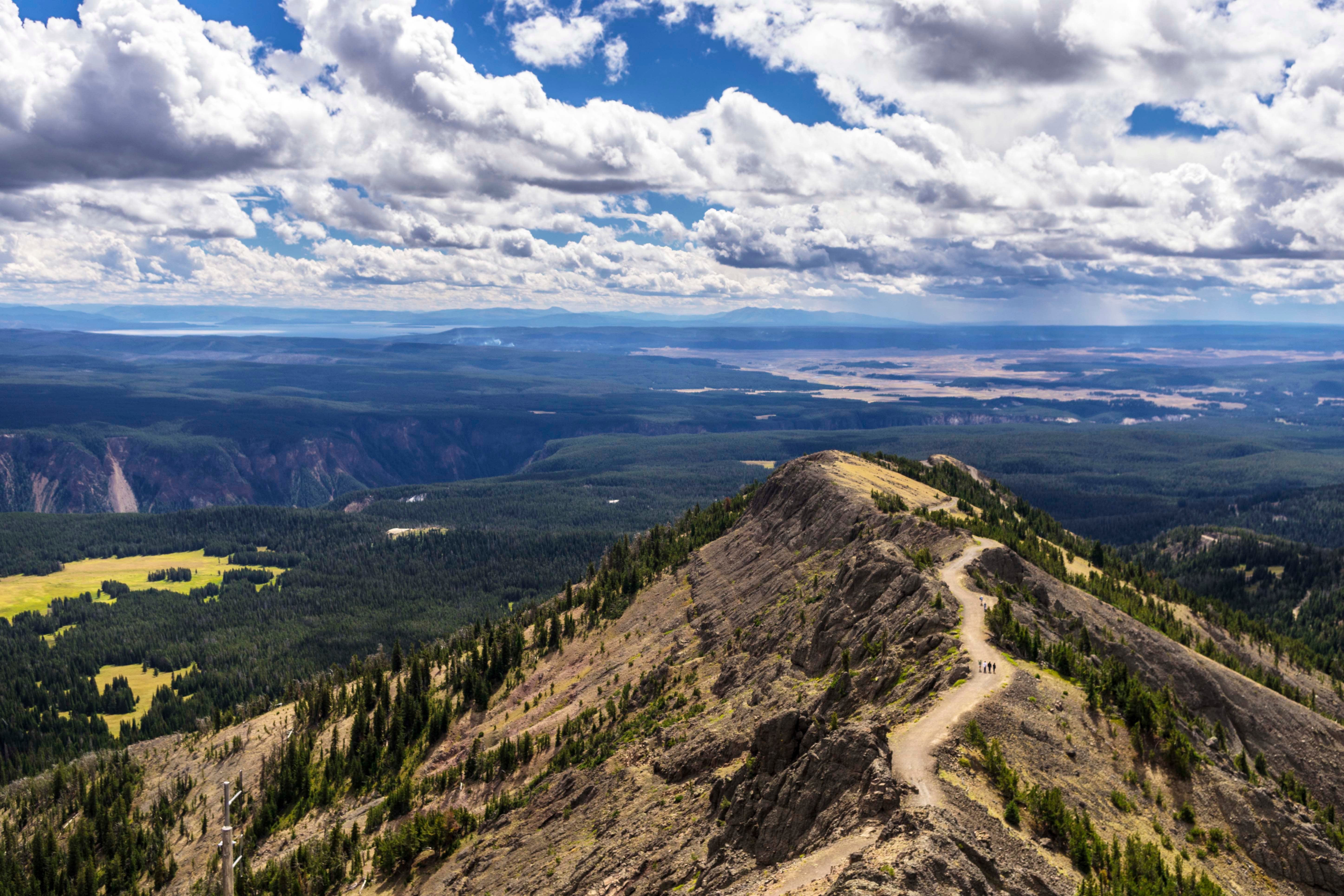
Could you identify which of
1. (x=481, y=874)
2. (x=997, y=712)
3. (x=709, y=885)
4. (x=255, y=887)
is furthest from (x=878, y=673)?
(x=255, y=887)

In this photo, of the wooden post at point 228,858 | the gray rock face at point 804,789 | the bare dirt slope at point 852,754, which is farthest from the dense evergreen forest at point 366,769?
the wooden post at point 228,858

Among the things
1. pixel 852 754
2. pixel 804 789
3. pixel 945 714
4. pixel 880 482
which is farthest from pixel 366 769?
pixel 880 482

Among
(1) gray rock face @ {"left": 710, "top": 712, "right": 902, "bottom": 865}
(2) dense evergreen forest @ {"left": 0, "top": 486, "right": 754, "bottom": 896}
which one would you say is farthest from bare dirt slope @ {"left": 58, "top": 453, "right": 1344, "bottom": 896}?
(2) dense evergreen forest @ {"left": 0, "top": 486, "right": 754, "bottom": 896}

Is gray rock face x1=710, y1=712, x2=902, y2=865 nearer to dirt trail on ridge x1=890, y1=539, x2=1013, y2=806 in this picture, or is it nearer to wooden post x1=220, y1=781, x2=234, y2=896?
dirt trail on ridge x1=890, y1=539, x2=1013, y2=806

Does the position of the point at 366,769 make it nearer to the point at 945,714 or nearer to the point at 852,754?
the point at 852,754

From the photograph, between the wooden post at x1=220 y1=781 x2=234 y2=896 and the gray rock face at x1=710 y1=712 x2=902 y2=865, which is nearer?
the wooden post at x1=220 y1=781 x2=234 y2=896

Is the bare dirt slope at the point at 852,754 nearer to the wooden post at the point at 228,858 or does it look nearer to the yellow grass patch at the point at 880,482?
the yellow grass patch at the point at 880,482
